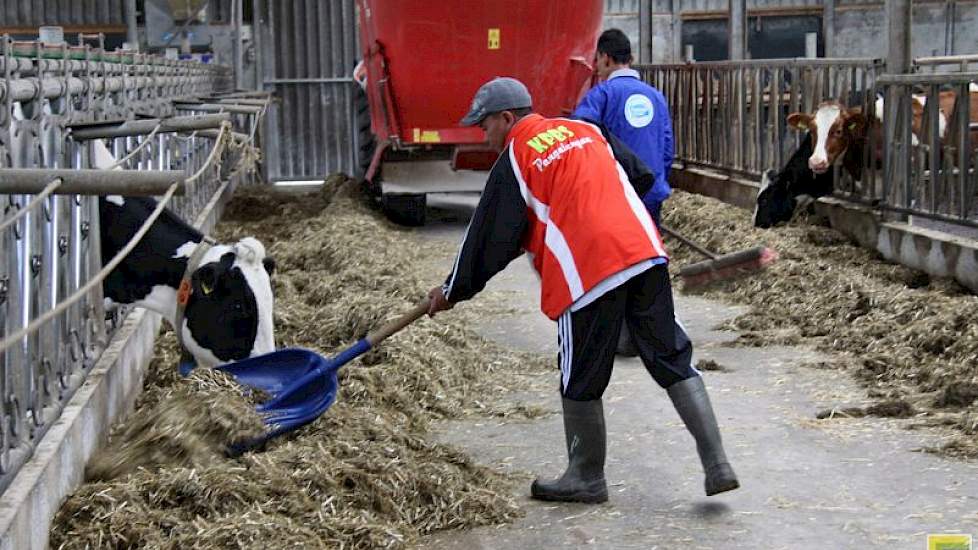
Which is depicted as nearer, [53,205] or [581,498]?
[581,498]

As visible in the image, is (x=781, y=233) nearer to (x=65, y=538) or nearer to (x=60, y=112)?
(x=60, y=112)

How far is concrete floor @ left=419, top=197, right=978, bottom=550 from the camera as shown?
16.7 feet

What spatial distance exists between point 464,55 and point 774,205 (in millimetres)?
3389

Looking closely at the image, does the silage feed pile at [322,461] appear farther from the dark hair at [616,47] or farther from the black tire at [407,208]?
the black tire at [407,208]

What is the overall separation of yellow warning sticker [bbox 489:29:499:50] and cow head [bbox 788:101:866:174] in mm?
3219

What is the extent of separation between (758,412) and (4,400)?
141 inches

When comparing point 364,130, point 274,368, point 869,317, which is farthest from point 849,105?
point 274,368

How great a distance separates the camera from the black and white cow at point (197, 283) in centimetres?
659

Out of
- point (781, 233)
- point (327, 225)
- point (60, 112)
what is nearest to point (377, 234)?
point (327, 225)

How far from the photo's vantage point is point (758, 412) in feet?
22.7

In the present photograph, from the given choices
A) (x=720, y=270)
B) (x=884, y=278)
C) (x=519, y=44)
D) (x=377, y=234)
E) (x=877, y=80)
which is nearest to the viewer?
(x=720, y=270)

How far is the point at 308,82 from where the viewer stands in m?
21.7

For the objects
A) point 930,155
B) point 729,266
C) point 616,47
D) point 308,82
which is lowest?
point 729,266

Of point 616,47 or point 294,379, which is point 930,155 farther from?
point 294,379
